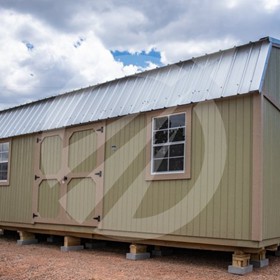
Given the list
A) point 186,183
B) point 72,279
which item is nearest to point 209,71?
point 186,183

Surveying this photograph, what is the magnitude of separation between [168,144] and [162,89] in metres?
1.18

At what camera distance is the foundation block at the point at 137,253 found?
8523 millimetres

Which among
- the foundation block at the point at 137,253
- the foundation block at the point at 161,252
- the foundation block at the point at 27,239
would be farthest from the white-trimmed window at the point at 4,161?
the foundation block at the point at 161,252

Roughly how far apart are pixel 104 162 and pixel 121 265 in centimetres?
242

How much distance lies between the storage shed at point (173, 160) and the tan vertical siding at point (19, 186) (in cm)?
18

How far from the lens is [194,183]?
777cm

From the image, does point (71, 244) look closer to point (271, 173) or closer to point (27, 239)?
point (27, 239)

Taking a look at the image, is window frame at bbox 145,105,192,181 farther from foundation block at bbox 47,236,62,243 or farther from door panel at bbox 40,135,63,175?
foundation block at bbox 47,236,62,243

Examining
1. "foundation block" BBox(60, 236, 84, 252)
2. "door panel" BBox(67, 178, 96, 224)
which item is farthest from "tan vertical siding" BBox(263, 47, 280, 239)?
"foundation block" BBox(60, 236, 84, 252)

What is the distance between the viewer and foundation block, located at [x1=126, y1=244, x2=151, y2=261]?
8.52m

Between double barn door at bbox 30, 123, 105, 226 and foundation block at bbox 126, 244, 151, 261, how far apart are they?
116 centimetres

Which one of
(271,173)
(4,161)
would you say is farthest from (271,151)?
(4,161)

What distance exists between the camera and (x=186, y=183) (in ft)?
25.9

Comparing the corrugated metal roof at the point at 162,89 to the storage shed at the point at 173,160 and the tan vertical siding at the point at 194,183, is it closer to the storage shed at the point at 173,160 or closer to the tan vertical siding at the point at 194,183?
the storage shed at the point at 173,160
